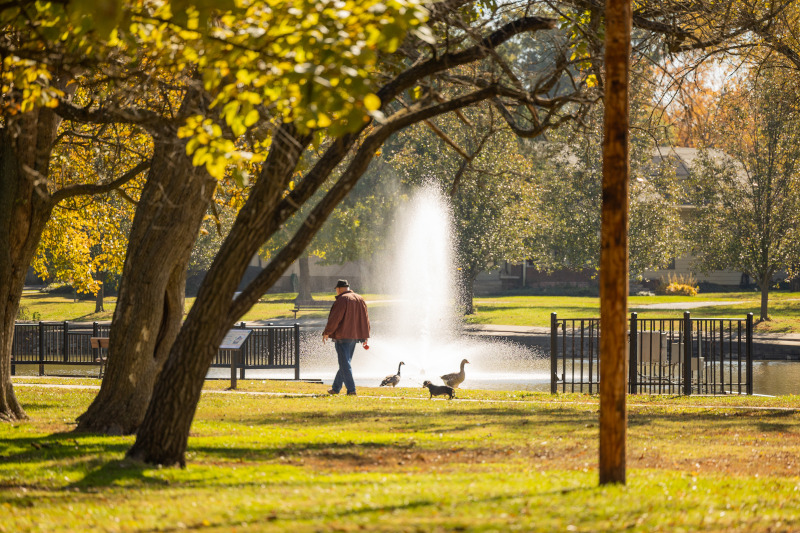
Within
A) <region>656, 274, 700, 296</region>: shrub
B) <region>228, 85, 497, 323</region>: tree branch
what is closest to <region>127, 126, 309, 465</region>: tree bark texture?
<region>228, 85, 497, 323</region>: tree branch

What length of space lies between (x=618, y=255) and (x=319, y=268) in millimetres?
56021

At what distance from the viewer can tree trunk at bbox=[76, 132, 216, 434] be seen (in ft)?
33.2

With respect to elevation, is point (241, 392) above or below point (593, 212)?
below

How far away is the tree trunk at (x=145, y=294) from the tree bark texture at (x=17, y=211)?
1452 millimetres

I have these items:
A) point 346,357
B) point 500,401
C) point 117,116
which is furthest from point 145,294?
point 500,401

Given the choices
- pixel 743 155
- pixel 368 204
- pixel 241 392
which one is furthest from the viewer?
pixel 368 204

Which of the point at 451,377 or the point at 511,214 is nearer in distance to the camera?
the point at 451,377

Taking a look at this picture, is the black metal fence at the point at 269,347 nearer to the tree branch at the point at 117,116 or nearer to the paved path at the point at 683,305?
the tree branch at the point at 117,116

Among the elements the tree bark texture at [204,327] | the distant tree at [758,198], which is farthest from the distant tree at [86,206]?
the distant tree at [758,198]

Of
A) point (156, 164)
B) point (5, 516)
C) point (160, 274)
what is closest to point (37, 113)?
point (156, 164)

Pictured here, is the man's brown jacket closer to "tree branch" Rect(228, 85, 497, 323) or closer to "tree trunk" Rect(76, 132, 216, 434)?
"tree trunk" Rect(76, 132, 216, 434)

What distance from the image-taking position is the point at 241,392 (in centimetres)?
1661

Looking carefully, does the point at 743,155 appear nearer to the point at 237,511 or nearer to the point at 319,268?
the point at 237,511

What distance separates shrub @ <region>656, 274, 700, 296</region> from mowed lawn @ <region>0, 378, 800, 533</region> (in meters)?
31.9
